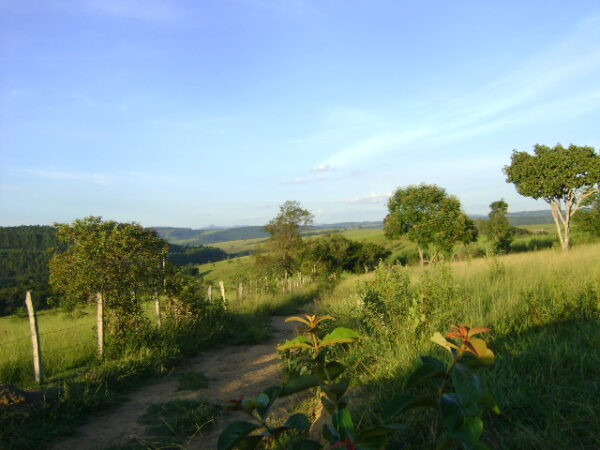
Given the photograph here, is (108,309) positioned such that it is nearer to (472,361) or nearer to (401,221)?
(472,361)

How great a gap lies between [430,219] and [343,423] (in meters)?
21.7

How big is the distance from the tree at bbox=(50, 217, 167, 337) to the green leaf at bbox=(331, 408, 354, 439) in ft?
27.2

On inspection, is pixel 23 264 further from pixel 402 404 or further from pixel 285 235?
pixel 402 404

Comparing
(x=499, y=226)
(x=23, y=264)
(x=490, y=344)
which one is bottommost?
(x=23, y=264)

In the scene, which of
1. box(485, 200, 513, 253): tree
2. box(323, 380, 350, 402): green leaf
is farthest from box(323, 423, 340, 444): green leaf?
box(485, 200, 513, 253): tree

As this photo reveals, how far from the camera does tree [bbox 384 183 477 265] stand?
21.2 m

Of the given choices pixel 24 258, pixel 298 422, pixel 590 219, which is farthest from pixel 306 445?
pixel 24 258

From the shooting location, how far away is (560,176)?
55.7 ft

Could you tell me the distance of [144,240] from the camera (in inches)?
356

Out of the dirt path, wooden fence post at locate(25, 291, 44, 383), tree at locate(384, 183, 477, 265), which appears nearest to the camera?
the dirt path

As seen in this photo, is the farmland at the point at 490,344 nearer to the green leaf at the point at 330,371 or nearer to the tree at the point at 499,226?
the green leaf at the point at 330,371

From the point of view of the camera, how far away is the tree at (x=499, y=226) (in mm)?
26078

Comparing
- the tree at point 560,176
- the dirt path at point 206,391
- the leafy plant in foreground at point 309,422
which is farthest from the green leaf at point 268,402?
the tree at point 560,176

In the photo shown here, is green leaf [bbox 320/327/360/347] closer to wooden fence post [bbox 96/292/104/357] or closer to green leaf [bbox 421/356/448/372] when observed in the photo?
green leaf [bbox 421/356/448/372]
